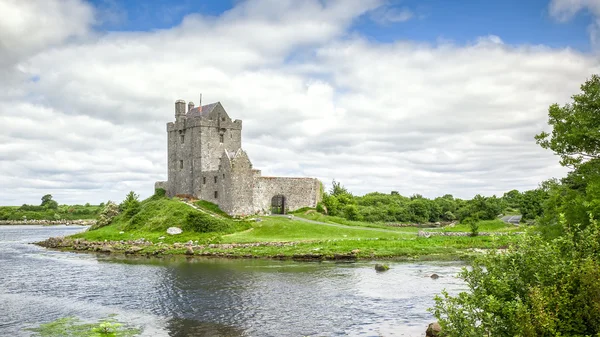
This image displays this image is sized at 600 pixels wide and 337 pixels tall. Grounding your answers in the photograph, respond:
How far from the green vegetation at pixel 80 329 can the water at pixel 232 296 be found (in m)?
0.72

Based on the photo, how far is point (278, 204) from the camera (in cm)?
7175

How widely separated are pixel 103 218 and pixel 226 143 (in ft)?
72.2

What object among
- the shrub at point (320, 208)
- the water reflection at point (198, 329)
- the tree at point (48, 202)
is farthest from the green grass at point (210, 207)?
the tree at point (48, 202)

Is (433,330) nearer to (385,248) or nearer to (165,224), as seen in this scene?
(385,248)

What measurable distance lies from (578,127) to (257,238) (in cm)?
3897

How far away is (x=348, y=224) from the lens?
68500 millimetres

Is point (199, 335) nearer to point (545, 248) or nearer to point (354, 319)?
point (354, 319)

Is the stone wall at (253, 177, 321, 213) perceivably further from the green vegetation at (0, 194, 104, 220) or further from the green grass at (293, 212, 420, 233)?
the green vegetation at (0, 194, 104, 220)

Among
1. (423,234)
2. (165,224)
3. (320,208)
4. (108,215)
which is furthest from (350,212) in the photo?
(108,215)

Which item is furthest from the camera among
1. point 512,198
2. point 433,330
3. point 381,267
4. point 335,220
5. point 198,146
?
point 512,198

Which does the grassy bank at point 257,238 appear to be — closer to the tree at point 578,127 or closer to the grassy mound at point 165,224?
the grassy mound at point 165,224

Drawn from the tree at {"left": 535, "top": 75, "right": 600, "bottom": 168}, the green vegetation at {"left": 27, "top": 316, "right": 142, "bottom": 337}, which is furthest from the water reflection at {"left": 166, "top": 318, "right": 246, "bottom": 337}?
the tree at {"left": 535, "top": 75, "right": 600, "bottom": 168}

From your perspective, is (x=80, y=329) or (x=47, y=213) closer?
(x=80, y=329)

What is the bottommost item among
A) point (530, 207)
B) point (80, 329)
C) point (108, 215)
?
point (80, 329)
